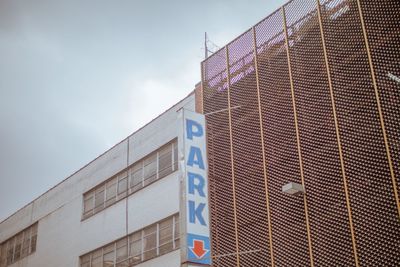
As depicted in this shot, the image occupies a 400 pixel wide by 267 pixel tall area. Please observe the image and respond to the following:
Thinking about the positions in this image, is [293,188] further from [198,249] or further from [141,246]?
[141,246]

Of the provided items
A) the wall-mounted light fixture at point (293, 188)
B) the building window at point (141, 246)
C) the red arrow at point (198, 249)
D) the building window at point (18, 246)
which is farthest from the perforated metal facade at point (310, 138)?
the building window at point (18, 246)

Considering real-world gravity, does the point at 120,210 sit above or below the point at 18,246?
below

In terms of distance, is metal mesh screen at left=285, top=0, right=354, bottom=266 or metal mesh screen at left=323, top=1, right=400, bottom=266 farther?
metal mesh screen at left=285, top=0, right=354, bottom=266

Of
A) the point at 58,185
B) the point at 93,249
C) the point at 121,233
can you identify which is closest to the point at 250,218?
the point at 121,233

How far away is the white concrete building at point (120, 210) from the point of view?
2048cm

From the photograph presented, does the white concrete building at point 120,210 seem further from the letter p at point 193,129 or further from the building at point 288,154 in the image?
the letter p at point 193,129

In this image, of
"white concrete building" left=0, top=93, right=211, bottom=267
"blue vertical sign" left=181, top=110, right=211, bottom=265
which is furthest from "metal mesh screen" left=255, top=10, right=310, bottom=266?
"white concrete building" left=0, top=93, right=211, bottom=267

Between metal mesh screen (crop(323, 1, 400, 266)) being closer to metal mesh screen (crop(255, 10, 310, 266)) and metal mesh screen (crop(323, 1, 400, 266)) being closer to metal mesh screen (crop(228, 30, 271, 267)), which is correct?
metal mesh screen (crop(255, 10, 310, 266))

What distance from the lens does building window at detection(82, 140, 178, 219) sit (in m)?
21.3

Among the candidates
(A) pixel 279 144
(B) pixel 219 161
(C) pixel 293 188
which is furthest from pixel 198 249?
(B) pixel 219 161

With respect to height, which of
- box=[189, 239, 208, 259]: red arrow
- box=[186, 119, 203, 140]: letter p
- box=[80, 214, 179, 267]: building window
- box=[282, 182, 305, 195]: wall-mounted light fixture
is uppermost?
box=[186, 119, 203, 140]: letter p

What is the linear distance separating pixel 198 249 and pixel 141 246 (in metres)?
8.39

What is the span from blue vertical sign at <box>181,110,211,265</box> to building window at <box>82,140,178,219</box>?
17.7ft

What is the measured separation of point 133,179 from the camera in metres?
23.2
